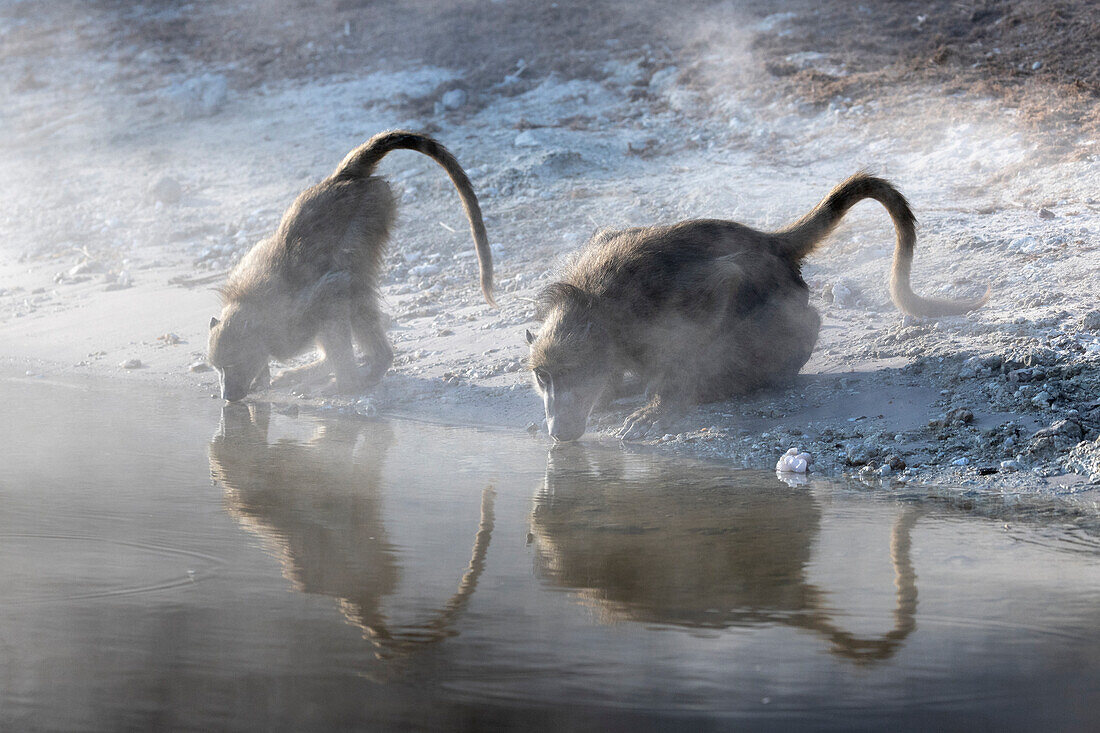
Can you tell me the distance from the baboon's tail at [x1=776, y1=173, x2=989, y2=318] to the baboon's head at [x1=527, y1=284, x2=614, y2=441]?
1.35 metres

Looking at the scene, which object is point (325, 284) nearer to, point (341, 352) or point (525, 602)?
point (341, 352)

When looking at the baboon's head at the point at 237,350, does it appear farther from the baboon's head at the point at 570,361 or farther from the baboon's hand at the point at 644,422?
the baboon's hand at the point at 644,422

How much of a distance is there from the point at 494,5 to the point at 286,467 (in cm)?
1157

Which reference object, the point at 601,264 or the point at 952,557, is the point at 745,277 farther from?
the point at 952,557

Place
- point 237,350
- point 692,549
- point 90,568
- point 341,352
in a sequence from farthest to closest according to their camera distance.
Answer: point 341,352, point 237,350, point 692,549, point 90,568

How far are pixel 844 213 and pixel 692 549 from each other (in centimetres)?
322

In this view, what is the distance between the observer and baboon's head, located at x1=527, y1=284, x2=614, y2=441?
18.2 feet

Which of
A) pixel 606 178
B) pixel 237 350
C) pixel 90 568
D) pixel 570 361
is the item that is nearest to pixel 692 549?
pixel 570 361

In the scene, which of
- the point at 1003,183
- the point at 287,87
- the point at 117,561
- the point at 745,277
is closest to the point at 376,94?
the point at 287,87

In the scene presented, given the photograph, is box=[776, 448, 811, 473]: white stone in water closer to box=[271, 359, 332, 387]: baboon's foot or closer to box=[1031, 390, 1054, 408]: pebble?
box=[1031, 390, 1054, 408]: pebble

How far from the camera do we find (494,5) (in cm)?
1548

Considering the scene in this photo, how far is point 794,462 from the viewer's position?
511cm

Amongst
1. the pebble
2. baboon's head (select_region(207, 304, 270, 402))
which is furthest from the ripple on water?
the pebble

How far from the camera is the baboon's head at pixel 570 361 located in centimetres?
555
